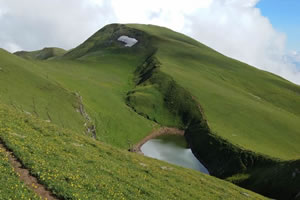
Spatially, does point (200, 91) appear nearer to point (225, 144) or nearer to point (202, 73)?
point (202, 73)

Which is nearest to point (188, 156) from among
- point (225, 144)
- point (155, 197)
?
point (225, 144)

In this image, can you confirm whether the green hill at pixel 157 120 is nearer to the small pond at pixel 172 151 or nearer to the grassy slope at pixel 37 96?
the grassy slope at pixel 37 96

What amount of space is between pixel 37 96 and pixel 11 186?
165 ft

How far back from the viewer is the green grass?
15.9 m

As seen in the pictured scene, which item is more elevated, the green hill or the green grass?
the green hill

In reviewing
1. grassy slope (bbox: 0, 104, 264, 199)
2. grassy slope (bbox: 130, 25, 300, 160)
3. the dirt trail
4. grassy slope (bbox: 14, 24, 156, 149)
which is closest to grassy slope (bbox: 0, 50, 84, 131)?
grassy slope (bbox: 14, 24, 156, 149)

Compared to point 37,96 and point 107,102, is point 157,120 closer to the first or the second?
point 107,102

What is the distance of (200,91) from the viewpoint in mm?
121062

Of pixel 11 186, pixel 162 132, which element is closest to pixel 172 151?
pixel 162 132

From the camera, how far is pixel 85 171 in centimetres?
2431

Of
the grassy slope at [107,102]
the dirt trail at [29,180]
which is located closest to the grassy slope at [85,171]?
the dirt trail at [29,180]

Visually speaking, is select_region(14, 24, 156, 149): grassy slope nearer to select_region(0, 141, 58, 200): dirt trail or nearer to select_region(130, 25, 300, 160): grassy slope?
select_region(130, 25, 300, 160): grassy slope

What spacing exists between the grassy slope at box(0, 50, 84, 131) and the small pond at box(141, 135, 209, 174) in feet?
86.6

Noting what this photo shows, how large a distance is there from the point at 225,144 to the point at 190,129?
24.0m
